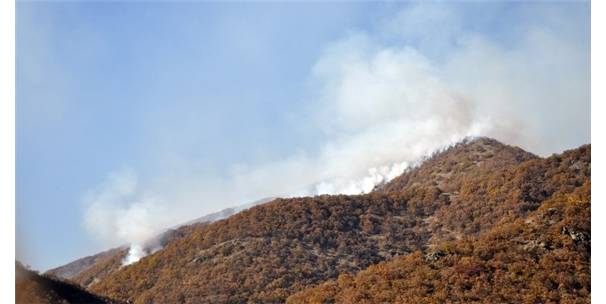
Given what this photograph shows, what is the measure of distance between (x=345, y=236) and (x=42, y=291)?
1305 inches

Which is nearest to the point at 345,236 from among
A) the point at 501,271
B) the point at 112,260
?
the point at 501,271

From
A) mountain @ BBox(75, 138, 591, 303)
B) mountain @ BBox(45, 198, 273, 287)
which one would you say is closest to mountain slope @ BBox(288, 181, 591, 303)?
mountain @ BBox(75, 138, 591, 303)

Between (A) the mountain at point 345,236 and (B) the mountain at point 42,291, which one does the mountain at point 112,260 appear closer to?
(A) the mountain at point 345,236

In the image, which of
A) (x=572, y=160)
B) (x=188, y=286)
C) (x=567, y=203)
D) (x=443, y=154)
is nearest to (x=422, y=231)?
(x=572, y=160)

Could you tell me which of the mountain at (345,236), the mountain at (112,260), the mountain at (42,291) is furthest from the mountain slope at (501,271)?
the mountain at (112,260)

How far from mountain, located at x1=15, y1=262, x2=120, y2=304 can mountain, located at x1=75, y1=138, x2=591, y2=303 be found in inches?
534

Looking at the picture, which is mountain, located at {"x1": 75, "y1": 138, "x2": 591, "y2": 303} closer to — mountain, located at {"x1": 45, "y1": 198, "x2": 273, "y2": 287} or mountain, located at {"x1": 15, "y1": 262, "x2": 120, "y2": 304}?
mountain, located at {"x1": 15, "y1": 262, "x2": 120, "y2": 304}

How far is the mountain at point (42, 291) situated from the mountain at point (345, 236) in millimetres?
13557

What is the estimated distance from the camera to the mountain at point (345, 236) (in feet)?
112

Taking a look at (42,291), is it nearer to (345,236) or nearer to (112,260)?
(345,236)

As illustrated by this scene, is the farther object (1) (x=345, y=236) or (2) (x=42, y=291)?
(1) (x=345, y=236)

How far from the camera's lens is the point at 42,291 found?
20188 millimetres

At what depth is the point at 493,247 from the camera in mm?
29719
